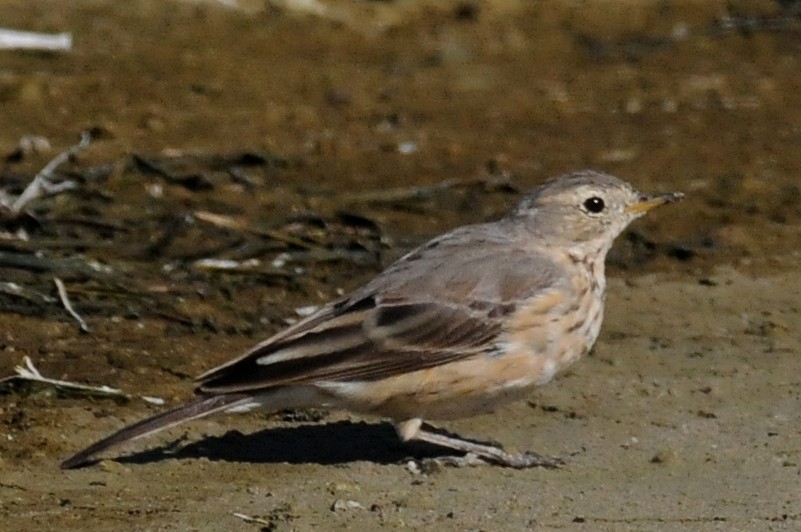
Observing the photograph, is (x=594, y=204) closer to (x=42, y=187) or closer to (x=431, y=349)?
(x=431, y=349)

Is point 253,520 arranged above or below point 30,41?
above

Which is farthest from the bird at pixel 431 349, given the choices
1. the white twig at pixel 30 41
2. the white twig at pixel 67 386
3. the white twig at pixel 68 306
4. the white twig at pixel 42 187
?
the white twig at pixel 30 41

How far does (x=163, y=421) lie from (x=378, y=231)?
159 inches

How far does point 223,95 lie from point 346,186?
2.74 meters

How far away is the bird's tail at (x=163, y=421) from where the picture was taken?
7801mm

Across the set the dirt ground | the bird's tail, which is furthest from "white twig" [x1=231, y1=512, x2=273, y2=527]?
the bird's tail

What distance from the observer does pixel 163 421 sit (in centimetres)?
782

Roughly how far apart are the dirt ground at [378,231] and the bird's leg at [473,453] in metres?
0.07

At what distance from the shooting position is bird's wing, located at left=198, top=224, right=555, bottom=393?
799 cm

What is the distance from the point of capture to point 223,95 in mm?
15180

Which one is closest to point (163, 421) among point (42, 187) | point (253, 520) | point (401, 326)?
point (253, 520)

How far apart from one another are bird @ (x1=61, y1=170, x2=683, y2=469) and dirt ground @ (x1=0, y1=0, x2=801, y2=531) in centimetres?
27

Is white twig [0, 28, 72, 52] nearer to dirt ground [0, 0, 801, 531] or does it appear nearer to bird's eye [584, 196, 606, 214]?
dirt ground [0, 0, 801, 531]

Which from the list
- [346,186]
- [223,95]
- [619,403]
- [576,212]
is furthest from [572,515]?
[223,95]
